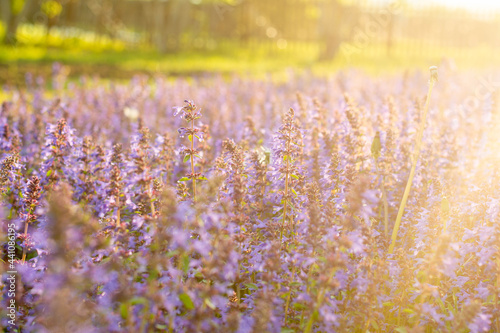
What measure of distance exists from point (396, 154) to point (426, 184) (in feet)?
2.49

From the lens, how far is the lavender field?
2416 millimetres

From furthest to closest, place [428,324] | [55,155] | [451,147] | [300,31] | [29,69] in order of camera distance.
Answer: [300,31] → [29,69] → [451,147] → [55,155] → [428,324]

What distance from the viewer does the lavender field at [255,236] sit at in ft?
7.93

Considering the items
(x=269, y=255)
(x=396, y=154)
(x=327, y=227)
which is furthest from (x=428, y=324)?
(x=396, y=154)

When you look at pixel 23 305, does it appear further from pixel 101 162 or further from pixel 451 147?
pixel 451 147

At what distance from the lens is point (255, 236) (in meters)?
3.37

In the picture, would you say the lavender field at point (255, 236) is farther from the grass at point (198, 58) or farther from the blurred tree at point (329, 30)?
the blurred tree at point (329, 30)

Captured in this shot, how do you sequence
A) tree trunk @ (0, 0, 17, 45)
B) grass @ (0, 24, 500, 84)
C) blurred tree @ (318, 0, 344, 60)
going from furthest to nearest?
blurred tree @ (318, 0, 344, 60), tree trunk @ (0, 0, 17, 45), grass @ (0, 24, 500, 84)

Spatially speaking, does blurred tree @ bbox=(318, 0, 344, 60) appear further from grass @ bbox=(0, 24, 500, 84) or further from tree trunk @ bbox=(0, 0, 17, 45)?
tree trunk @ bbox=(0, 0, 17, 45)

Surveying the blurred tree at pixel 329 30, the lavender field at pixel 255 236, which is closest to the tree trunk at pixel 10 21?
the blurred tree at pixel 329 30

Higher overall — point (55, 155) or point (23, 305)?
point (55, 155)

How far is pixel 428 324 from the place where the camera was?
3.28m

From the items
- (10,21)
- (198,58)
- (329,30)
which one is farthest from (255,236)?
(329,30)

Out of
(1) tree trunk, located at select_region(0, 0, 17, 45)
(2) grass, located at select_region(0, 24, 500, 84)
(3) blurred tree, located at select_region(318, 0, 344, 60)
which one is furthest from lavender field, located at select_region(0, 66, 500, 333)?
(3) blurred tree, located at select_region(318, 0, 344, 60)
